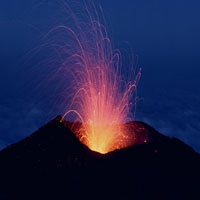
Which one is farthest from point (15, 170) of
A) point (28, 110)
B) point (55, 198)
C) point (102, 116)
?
point (28, 110)

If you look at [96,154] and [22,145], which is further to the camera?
[22,145]

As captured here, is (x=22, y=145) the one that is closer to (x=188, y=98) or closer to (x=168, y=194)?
(x=168, y=194)

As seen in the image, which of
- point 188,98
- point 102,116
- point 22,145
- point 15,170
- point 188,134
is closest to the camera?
point 15,170

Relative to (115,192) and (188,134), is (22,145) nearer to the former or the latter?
(115,192)

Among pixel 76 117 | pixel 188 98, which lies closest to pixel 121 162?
pixel 76 117

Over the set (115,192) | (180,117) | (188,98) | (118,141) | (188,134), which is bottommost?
(115,192)

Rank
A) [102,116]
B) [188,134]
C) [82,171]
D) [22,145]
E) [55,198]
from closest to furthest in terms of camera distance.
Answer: [55,198] < [82,171] < [22,145] < [102,116] < [188,134]

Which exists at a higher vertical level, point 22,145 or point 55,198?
point 22,145
